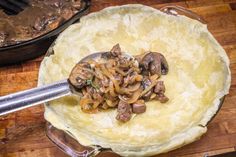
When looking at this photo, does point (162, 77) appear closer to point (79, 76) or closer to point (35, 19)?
point (79, 76)

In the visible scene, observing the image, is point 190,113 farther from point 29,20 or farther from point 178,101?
point 29,20

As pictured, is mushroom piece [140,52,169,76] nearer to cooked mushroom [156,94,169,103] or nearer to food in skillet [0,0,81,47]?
cooked mushroom [156,94,169,103]

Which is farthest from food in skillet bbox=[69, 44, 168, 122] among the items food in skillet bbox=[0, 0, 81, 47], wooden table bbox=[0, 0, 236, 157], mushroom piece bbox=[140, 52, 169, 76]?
food in skillet bbox=[0, 0, 81, 47]

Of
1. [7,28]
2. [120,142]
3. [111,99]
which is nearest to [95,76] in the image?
[111,99]

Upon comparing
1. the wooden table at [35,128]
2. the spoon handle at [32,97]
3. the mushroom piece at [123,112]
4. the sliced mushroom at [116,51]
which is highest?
the sliced mushroom at [116,51]

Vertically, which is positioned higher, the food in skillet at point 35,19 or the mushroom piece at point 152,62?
the food in skillet at point 35,19

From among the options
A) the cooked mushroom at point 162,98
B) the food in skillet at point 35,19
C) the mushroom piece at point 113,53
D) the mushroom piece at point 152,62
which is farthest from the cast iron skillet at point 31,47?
the cooked mushroom at point 162,98

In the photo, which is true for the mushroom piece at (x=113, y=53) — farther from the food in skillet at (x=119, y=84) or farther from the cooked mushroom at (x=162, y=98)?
the cooked mushroom at (x=162, y=98)
